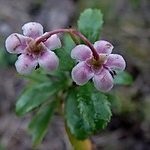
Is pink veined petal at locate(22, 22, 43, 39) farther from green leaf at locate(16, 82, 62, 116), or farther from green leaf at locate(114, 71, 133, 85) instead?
green leaf at locate(114, 71, 133, 85)

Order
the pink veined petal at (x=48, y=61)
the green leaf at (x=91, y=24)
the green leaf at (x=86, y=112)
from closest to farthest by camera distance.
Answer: the pink veined petal at (x=48, y=61) < the green leaf at (x=86, y=112) < the green leaf at (x=91, y=24)

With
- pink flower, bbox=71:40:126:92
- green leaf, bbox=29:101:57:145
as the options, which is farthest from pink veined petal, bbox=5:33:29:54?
green leaf, bbox=29:101:57:145

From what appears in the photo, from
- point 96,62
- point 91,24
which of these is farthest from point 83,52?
point 91,24

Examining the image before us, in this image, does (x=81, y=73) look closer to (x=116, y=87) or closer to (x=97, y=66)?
(x=97, y=66)

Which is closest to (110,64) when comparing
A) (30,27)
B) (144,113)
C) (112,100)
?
(30,27)

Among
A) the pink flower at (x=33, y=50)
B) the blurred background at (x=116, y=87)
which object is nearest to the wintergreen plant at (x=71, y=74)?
the pink flower at (x=33, y=50)

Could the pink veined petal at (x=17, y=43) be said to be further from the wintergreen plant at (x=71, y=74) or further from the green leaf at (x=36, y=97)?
the green leaf at (x=36, y=97)

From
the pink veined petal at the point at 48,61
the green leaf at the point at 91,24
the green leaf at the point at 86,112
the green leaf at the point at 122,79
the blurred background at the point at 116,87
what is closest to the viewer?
the pink veined petal at the point at 48,61
